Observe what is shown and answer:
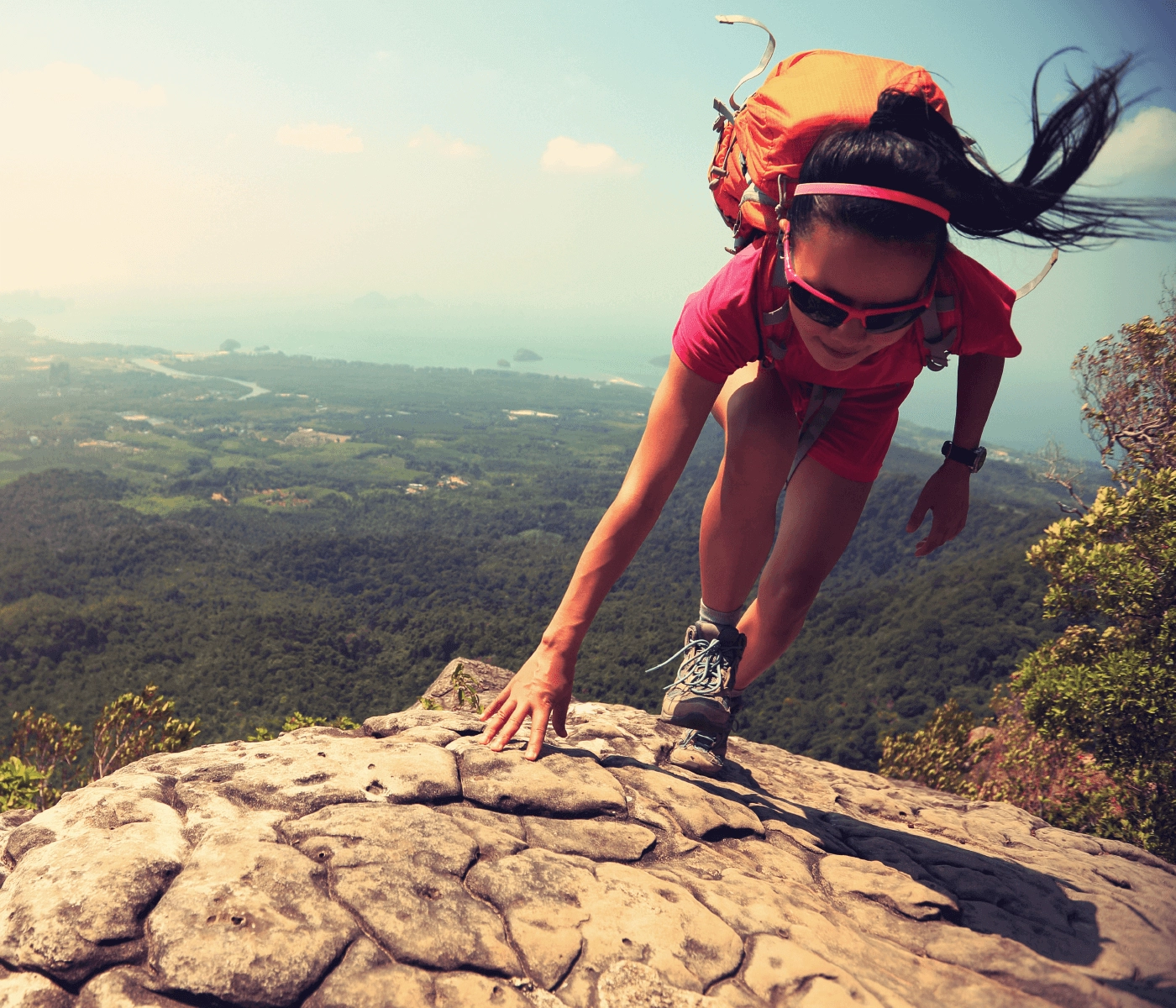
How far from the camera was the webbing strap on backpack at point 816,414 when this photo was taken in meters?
3.08

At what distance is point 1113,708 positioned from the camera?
5.22 metres

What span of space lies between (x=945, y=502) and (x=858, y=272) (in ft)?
5.35

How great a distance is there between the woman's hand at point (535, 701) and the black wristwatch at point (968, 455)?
1.89m

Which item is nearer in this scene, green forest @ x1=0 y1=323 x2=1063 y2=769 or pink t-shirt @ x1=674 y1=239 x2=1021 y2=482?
pink t-shirt @ x1=674 y1=239 x2=1021 y2=482

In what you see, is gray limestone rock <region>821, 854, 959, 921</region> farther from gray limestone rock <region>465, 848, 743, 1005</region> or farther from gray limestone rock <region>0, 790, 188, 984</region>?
gray limestone rock <region>0, 790, 188, 984</region>

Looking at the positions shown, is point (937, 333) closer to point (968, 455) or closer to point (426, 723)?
point (968, 455)

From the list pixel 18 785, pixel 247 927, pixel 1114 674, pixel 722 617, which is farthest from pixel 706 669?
pixel 18 785

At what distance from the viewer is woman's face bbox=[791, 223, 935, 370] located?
6.97 ft

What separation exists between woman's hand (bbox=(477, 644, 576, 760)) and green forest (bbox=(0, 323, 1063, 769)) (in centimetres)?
2847

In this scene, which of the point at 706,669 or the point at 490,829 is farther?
the point at 706,669

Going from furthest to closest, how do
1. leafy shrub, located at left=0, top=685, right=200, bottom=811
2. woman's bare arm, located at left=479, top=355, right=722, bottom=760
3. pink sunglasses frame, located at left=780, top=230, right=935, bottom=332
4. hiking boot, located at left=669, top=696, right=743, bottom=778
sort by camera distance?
leafy shrub, located at left=0, top=685, right=200, bottom=811, hiking boot, located at left=669, top=696, right=743, bottom=778, woman's bare arm, located at left=479, top=355, right=722, bottom=760, pink sunglasses frame, located at left=780, top=230, right=935, bottom=332

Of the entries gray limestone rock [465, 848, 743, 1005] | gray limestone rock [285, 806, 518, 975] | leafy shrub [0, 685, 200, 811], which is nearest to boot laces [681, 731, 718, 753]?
gray limestone rock [465, 848, 743, 1005]

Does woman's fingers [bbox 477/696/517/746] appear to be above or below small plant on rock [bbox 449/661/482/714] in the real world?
Result: above

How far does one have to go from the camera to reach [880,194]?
80.4 inches
